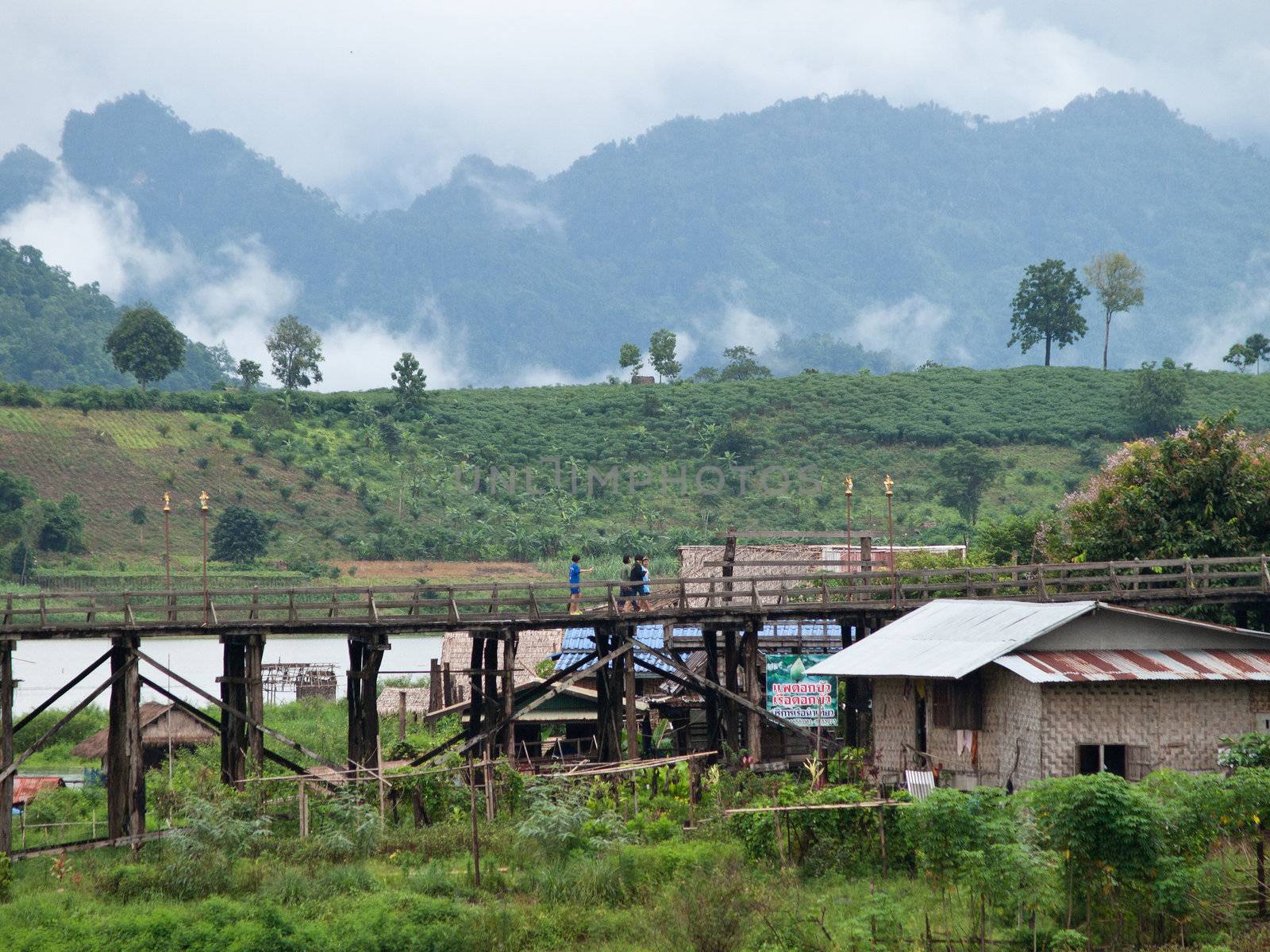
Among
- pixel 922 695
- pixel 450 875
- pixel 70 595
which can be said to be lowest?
pixel 450 875

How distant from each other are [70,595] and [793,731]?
626 inches

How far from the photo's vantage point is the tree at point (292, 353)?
135000 mm

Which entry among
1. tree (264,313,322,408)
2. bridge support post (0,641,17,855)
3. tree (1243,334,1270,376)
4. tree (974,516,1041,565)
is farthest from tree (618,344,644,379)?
bridge support post (0,641,17,855)

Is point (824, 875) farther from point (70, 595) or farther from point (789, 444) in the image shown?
point (789, 444)

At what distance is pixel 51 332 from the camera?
184750 mm

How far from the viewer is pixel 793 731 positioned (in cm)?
3531

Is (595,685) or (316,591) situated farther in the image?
(595,685)

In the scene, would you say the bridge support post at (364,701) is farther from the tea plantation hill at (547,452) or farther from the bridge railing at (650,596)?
the tea plantation hill at (547,452)

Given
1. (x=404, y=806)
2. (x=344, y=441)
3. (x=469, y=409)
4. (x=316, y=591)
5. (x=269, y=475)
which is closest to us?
(x=404, y=806)

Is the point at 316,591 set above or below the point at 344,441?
below

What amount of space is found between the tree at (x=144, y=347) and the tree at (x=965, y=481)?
64421 mm

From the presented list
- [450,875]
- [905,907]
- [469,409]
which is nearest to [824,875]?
[905,907]

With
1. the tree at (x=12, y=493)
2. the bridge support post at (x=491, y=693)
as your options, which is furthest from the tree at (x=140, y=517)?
the bridge support post at (x=491, y=693)

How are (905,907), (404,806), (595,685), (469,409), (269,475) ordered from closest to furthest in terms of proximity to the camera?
(905,907), (404,806), (595,685), (269,475), (469,409)
